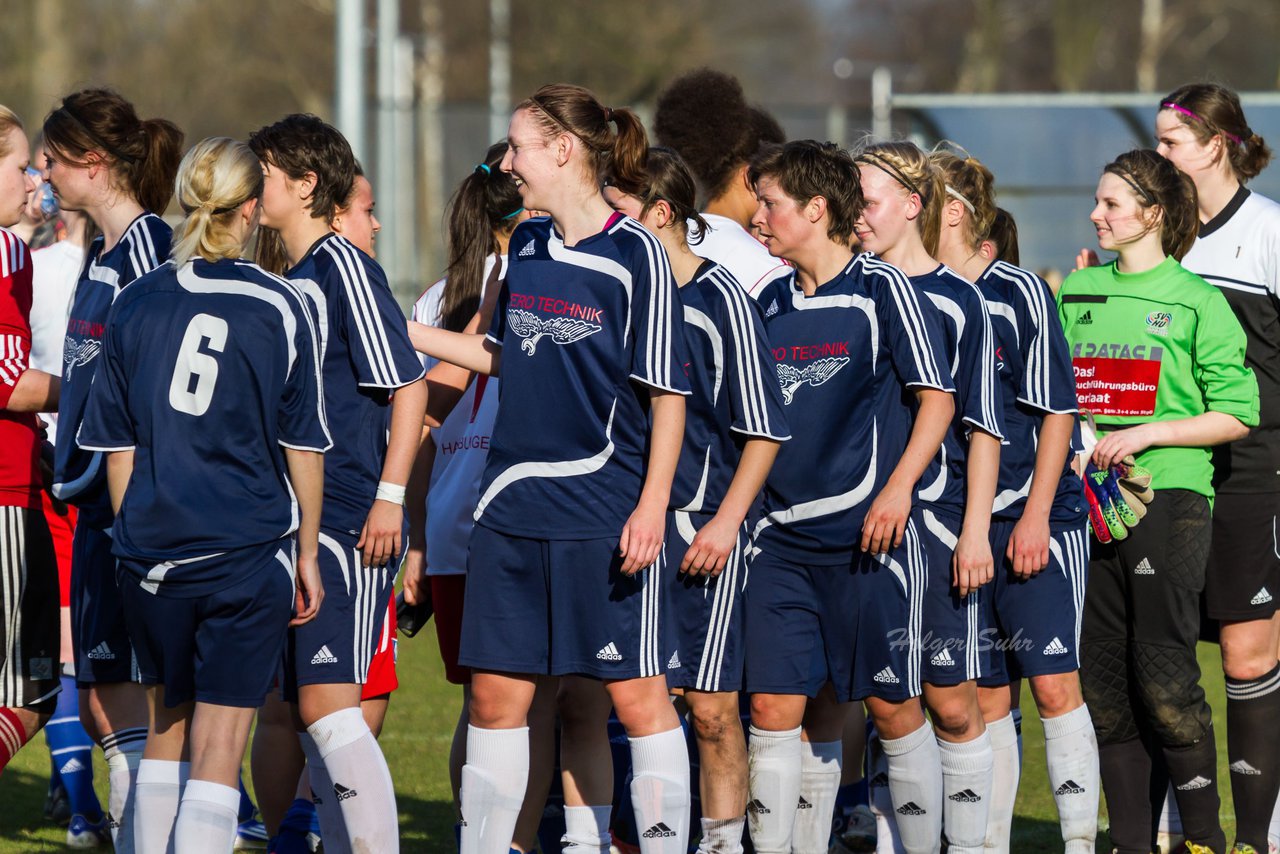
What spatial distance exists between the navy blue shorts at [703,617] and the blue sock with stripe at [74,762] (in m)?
2.29

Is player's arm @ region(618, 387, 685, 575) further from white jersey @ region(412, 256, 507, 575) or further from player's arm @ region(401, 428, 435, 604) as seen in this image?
player's arm @ region(401, 428, 435, 604)

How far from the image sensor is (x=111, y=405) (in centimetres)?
380

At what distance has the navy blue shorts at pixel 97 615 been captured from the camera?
4.21 m

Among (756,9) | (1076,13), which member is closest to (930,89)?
(756,9)

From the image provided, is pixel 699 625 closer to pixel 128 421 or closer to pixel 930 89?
pixel 128 421

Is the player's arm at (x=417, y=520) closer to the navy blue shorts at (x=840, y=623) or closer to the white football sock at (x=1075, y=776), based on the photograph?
the navy blue shorts at (x=840, y=623)

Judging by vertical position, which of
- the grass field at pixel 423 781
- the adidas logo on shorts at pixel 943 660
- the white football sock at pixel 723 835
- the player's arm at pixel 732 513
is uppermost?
the player's arm at pixel 732 513

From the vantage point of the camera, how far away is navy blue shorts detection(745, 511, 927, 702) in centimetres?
443

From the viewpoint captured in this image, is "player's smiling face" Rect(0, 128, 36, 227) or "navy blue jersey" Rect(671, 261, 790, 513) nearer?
"navy blue jersey" Rect(671, 261, 790, 513)

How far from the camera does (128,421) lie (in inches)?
150

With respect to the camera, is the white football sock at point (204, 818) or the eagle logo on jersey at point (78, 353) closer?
the white football sock at point (204, 818)

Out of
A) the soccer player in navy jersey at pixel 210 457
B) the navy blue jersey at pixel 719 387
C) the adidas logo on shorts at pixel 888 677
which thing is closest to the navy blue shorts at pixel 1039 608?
the adidas logo on shorts at pixel 888 677

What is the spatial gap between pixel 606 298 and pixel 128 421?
43.8 inches

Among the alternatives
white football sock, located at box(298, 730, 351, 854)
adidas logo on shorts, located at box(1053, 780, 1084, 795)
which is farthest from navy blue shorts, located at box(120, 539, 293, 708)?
adidas logo on shorts, located at box(1053, 780, 1084, 795)
